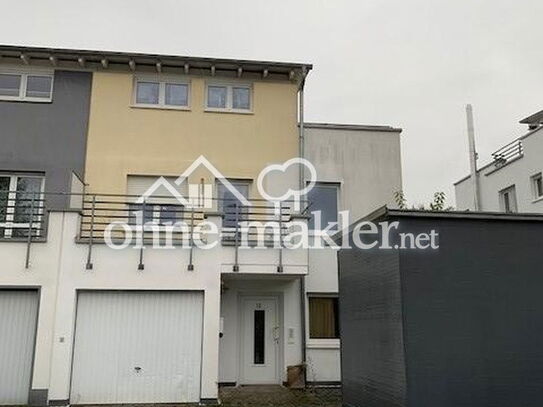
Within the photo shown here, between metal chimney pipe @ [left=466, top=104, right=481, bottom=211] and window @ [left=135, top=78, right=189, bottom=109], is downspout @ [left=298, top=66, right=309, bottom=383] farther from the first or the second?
metal chimney pipe @ [left=466, top=104, right=481, bottom=211]

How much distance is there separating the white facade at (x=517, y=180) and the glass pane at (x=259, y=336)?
11686 mm

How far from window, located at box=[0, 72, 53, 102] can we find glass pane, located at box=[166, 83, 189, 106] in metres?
2.98

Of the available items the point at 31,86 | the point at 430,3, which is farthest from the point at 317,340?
the point at 31,86

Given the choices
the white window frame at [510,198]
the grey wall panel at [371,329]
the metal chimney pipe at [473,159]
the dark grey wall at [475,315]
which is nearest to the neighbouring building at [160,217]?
the grey wall panel at [371,329]

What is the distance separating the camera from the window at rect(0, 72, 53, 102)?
14.1 m

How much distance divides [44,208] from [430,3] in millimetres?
10252

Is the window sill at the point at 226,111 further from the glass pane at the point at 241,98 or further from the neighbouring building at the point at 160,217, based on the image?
the glass pane at the point at 241,98

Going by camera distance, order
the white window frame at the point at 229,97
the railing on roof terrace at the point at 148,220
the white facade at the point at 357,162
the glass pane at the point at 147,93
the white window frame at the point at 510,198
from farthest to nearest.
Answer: the white window frame at the point at 510,198 → the white facade at the point at 357,162 → the white window frame at the point at 229,97 → the glass pane at the point at 147,93 → the railing on roof terrace at the point at 148,220

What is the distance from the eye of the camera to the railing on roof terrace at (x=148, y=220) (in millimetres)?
11742

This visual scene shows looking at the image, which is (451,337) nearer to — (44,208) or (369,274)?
(369,274)

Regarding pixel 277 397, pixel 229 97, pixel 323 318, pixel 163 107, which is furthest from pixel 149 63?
pixel 277 397

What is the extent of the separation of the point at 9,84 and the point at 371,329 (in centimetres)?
1116

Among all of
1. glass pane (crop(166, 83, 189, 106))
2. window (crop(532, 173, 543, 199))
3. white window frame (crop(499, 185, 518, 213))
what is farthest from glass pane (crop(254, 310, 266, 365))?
white window frame (crop(499, 185, 518, 213))

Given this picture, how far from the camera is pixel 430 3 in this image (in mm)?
13352
